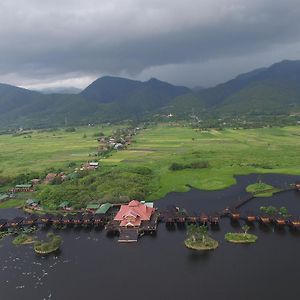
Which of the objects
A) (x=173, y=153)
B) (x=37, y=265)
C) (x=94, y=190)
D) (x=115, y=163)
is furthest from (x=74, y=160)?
(x=37, y=265)

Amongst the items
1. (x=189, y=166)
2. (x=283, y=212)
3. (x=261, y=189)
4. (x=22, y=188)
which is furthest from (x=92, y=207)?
(x=189, y=166)

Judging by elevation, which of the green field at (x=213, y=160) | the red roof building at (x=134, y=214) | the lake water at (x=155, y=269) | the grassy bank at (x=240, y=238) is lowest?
the green field at (x=213, y=160)

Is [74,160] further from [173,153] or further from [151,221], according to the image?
[151,221]

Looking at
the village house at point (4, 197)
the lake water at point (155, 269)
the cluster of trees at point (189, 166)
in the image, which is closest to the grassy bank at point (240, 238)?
the lake water at point (155, 269)

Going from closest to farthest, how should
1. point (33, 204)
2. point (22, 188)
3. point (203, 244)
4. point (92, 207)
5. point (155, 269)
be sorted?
point (155, 269) < point (203, 244) < point (92, 207) < point (33, 204) < point (22, 188)

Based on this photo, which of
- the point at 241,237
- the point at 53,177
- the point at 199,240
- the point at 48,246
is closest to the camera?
the point at 199,240

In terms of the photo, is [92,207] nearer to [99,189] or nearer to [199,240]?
[99,189]

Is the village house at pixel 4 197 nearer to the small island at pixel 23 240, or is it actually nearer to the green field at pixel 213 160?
the small island at pixel 23 240

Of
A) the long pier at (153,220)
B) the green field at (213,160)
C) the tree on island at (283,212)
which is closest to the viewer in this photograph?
the long pier at (153,220)
